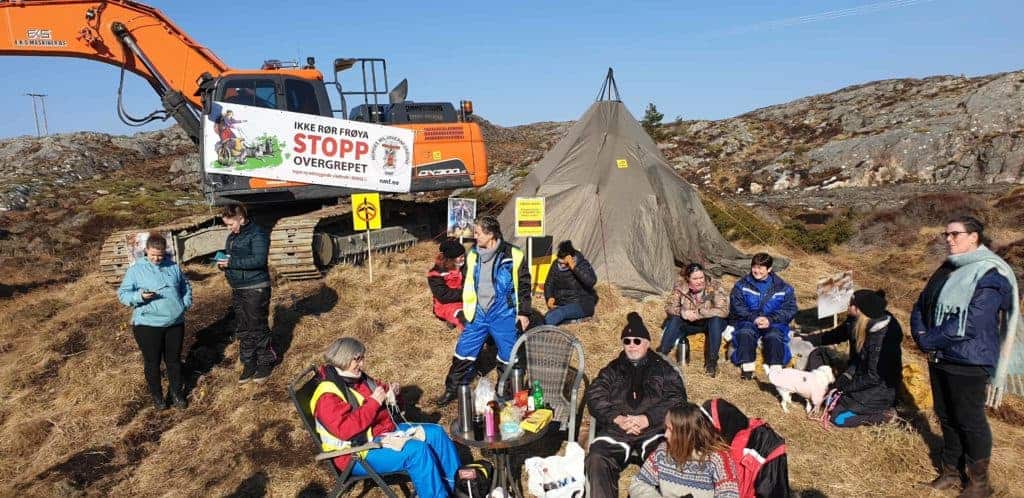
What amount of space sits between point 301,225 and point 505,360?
477 centimetres

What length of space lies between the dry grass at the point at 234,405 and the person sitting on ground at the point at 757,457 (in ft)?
4.39

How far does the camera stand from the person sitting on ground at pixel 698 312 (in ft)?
21.0

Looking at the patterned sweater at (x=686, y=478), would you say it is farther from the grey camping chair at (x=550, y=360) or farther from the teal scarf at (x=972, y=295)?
the teal scarf at (x=972, y=295)

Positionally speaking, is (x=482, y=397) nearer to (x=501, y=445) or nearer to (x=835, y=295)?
(x=501, y=445)

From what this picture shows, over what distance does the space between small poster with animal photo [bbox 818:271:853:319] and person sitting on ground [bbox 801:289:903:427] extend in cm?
132

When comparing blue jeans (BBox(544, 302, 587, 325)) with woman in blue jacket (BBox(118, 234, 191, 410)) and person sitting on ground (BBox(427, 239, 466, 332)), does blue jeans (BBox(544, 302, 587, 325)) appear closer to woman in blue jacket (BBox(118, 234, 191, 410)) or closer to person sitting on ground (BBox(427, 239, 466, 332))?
person sitting on ground (BBox(427, 239, 466, 332))

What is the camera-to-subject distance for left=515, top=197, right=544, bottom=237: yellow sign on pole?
8.40 meters

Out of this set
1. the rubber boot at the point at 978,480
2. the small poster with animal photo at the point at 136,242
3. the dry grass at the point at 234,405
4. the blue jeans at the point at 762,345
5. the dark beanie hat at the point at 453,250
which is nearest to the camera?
the rubber boot at the point at 978,480

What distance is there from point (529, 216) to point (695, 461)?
5.49 metres

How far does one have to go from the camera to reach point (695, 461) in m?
3.30

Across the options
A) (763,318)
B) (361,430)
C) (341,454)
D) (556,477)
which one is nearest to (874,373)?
(763,318)

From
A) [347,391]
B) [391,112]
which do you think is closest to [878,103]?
[391,112]

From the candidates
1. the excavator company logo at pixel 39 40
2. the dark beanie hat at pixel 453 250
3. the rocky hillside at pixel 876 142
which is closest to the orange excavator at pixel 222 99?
the excavator company logo at pixel 39 40

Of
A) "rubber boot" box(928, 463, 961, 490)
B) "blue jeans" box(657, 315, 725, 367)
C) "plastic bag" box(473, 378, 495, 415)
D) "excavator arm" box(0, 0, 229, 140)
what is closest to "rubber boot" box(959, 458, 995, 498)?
"rubber boot" box(928, 463, 961, 490)
